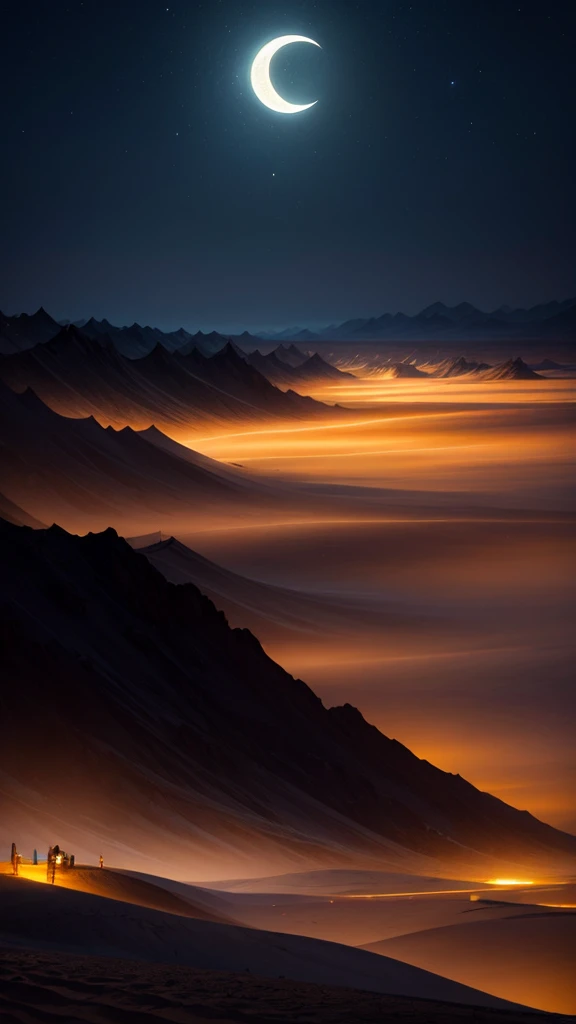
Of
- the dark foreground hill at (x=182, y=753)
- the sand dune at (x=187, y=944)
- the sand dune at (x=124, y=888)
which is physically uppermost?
the dark foreground hill at (x=182, y=753)

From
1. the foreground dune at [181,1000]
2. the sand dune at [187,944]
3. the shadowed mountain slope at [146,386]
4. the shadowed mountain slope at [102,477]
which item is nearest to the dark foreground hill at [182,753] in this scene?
the sand dune at [187,944]

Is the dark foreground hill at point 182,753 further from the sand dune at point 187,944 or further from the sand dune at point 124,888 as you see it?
the sand dune at point 187,944

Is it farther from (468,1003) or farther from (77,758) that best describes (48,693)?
(468,1003)

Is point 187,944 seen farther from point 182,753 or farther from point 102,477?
point 102,477

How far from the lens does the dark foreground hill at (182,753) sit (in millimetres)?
16844

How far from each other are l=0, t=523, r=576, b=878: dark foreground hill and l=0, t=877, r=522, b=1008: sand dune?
4.27m

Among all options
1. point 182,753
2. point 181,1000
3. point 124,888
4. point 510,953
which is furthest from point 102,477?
point 181,1000

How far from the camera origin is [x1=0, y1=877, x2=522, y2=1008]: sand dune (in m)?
9.41

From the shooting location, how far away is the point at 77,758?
17.9 meters

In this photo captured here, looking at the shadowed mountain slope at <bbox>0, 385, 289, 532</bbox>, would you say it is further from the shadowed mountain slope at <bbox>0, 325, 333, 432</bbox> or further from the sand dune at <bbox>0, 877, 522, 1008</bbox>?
the sand dune at <bbox>0, 877, 522, 1008</bbox>

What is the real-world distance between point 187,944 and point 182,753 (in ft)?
33.6

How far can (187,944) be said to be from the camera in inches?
383

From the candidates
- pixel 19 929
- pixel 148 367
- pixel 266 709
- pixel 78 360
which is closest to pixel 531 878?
pixel 266 709

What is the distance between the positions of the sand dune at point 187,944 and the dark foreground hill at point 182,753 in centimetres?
427
